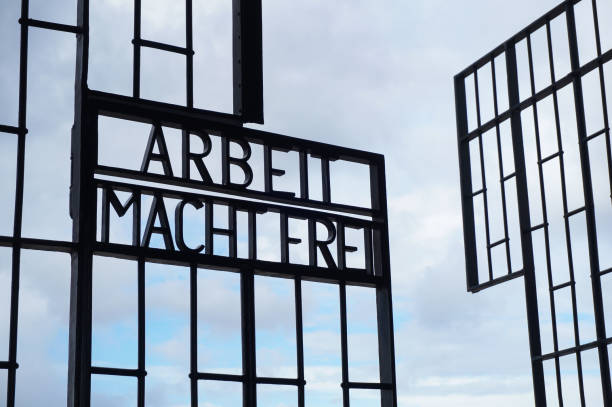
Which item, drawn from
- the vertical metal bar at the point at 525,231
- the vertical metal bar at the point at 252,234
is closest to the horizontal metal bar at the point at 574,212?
the vertical metal bar at the point at 525,231

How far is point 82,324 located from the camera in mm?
9008

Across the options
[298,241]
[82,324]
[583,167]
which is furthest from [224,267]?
[583,167]

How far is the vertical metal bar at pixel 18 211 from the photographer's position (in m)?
8.77

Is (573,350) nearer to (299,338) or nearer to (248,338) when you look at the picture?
(299,338)

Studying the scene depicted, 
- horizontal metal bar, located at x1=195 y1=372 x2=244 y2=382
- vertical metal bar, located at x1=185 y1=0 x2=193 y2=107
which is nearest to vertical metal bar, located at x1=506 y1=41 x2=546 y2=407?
horizontal metal bar, located at x1=195 y1=372 x2=244 y2=382

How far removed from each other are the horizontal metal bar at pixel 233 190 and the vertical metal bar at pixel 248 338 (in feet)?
2.32

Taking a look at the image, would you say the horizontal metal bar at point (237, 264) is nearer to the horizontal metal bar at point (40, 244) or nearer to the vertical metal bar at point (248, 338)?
the vertical metal bar at point (248, 338)

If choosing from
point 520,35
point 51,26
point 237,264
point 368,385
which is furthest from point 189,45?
point 520,35

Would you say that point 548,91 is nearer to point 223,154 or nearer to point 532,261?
point 532,261

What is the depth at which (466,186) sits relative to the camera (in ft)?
50.7

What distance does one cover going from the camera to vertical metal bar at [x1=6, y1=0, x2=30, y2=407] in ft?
28.8

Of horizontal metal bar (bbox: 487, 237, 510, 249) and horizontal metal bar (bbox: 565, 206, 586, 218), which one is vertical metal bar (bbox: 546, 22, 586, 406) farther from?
horizontal metal bar (bbox: 487, 237, 510, 249)

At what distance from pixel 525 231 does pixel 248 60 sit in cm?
491

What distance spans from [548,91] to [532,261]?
2029 mm
